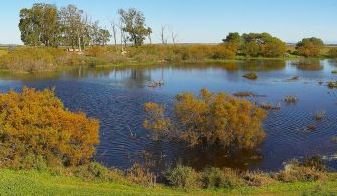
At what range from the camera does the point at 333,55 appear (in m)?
142

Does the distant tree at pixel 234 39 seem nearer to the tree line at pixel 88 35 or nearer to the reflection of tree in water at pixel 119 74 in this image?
the tree line at pixel 88 35

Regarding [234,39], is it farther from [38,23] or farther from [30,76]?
[30,76]

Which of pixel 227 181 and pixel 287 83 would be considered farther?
pixel 287 83

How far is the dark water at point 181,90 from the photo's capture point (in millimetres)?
33156

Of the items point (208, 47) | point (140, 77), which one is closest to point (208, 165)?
point (140, 77)

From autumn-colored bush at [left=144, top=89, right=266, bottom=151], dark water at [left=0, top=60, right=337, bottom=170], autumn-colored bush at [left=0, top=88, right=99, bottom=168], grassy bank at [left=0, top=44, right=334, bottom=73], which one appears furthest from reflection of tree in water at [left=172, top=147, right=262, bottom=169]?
grassy bank at [left=0, top=44, right=334, bottom=73]

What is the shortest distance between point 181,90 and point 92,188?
1738 inches

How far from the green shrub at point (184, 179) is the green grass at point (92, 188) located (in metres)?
0.53

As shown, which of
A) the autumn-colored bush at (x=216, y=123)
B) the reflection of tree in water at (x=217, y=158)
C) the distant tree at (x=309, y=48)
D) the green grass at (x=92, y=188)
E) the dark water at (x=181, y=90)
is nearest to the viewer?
the green grass at (x=92, y=188)

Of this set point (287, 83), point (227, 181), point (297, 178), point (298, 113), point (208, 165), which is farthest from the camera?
point (287, 83)

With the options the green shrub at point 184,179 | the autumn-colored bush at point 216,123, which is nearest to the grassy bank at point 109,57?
the autumn-colored bush at point 216,123

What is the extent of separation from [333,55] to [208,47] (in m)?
41.3

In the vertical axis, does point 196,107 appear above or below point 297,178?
above

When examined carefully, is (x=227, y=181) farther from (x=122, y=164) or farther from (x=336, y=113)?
(x=336, y=113)
